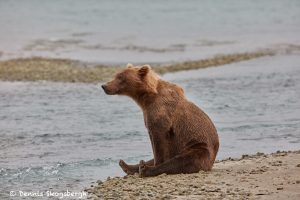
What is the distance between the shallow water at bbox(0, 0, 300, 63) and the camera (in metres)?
28.4

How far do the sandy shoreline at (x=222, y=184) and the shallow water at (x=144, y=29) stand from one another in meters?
15.6

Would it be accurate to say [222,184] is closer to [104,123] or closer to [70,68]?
[104,123]

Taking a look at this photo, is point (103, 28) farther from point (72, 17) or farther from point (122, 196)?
point (122, 196)

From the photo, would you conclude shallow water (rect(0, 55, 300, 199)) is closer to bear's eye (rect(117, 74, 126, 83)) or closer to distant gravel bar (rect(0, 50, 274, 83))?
distant gravel bar (rect(0, 50, 274, 83))

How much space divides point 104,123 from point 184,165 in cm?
539

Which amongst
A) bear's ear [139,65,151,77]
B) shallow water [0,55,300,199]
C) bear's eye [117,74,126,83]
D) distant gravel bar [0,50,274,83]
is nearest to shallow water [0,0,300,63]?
distant gravel bar [0,50,274,83]

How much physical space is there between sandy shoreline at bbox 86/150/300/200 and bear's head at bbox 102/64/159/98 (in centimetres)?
93

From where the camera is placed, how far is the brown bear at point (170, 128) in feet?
33.6

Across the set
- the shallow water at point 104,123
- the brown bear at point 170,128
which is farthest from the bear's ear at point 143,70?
the shallow water at point 104,123

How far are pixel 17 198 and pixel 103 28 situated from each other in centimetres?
2917

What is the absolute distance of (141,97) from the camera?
10.5 m

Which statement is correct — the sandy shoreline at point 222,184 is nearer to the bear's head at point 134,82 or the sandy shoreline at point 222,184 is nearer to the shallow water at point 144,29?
the bear's head at point 134,82

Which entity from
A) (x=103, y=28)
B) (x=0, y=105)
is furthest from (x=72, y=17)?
(x=0, y=105)

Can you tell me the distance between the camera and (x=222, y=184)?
9.44m
